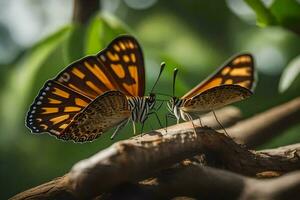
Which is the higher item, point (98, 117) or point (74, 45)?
point (74, 45)

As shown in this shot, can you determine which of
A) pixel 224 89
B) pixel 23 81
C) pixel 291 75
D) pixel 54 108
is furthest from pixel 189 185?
pixel 23 81

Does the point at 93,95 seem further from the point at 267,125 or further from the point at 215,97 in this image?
the point at 267,125

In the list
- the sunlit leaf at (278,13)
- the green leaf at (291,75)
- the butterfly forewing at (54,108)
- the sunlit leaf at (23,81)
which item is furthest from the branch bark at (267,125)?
the sunlit leaf at (23,81)

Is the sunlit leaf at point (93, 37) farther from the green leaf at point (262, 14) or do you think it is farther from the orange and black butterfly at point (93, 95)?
the green leaf at point (262, 14)

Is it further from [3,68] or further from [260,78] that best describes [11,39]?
[260,78]

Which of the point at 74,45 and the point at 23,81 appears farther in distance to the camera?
the point at 23,81

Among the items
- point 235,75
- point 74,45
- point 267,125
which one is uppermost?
point 74,45

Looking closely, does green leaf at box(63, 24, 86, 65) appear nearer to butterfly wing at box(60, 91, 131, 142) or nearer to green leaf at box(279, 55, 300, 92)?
butterfly wing at box(60, 91, 131, 142)

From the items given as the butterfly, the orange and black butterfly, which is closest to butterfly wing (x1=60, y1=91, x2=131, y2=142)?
the orange and black butterfly
